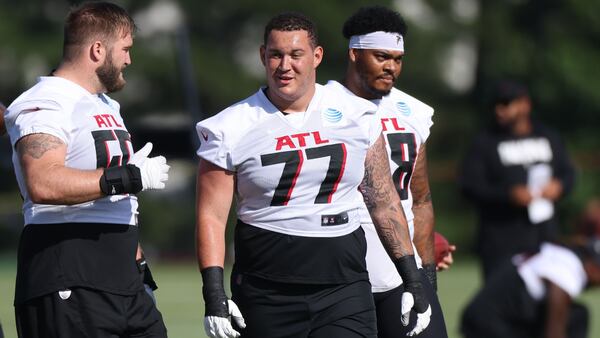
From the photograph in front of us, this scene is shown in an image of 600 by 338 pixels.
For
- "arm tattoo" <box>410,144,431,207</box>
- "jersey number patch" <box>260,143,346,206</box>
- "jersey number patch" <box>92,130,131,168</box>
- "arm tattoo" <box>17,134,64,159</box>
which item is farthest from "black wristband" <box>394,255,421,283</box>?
"arm tattoo" <box>17,134,64,159</box>

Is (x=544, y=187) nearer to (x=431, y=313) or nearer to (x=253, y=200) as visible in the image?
(x=431, y=313)

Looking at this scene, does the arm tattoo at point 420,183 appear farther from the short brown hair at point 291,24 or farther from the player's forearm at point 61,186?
the player's forearm at point 61,186

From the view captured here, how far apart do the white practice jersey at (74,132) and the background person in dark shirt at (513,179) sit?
5343 millimetres

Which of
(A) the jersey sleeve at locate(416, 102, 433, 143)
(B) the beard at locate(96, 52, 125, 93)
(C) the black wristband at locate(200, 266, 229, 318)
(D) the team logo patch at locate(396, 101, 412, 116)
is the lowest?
(C) the black wristband at locate(200, 266, 229, 318)

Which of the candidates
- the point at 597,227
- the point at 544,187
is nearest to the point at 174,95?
the point at 544,187

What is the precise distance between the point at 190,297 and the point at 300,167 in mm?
9685

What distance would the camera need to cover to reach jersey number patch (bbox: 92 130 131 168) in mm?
5816

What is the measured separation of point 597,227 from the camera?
25.8 feet

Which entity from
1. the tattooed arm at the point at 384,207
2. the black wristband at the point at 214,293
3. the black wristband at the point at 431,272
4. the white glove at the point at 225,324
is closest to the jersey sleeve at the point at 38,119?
the black wristband at the point at 214,293

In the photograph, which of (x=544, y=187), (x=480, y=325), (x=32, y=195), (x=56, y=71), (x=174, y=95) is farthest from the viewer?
(x=174, y=95)

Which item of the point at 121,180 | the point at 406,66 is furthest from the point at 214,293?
the point at 406,66

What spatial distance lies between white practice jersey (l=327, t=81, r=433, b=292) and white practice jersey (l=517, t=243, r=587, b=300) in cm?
62

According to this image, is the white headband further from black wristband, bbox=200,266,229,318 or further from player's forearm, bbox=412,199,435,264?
black wristband, bbox=200,266,229,318

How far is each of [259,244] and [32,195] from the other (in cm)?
113
